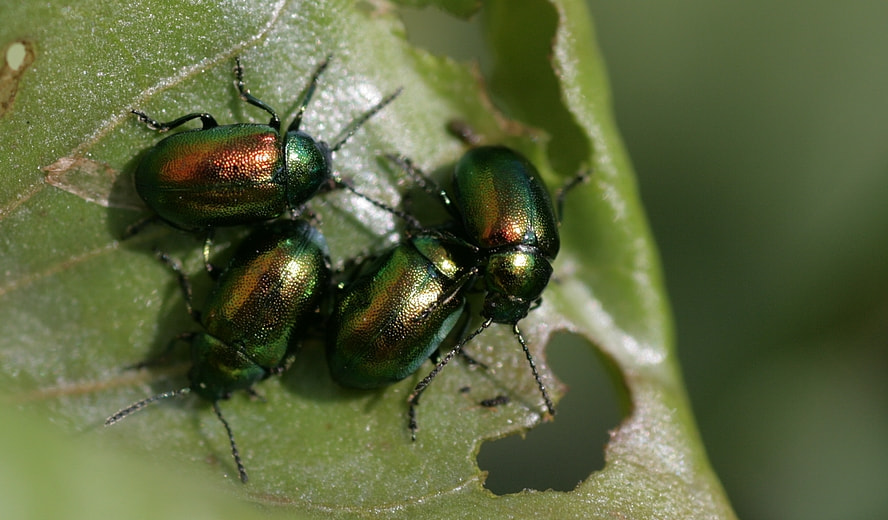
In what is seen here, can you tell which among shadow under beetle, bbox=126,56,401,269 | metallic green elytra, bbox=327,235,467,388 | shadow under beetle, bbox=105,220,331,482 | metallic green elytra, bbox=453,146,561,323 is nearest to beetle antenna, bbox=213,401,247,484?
shadow under beetle, bbox=105,220,331,482

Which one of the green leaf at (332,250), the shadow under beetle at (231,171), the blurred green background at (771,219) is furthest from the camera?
the blurred green background at (771,219)

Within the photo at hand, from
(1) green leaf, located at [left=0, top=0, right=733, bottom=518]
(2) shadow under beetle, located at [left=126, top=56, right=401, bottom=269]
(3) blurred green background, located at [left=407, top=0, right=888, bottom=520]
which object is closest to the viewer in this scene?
(1) green leaf, located at [left=0, top=0, right=733, bottom=518]

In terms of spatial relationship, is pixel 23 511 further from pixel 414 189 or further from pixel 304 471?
pixel 414 189

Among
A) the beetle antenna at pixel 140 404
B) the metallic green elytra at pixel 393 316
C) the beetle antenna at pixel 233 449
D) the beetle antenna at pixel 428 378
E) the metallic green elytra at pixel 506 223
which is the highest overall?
the metallic green elytra at pixel 506 223

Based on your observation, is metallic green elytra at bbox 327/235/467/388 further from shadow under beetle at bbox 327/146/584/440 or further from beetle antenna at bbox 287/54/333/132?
beetle antenna at bbox 287/54/333/132

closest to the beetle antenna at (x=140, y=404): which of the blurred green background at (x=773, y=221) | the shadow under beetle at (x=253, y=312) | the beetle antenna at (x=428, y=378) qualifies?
the shadow under beetle at (x=253, y=312)

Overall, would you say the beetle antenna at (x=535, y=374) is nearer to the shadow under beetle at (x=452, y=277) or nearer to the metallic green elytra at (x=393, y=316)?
the shadow under beetle at (x=452, y=277)

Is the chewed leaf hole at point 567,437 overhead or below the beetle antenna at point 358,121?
below

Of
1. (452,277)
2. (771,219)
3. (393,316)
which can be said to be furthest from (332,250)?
(771,219)
